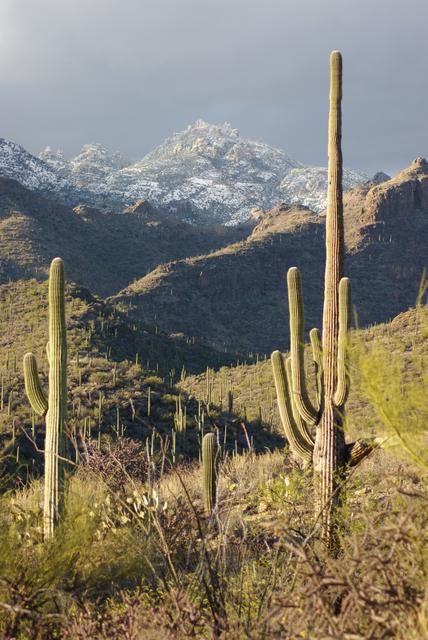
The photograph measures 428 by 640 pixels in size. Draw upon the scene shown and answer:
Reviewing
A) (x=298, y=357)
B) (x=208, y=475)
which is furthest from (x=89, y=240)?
(x=298, y=357)

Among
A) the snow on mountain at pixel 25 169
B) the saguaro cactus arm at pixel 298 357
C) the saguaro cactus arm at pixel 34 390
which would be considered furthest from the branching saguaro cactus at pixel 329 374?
the snow on mountain at pixel 25 169

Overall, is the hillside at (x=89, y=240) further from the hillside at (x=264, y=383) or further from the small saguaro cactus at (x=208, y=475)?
the small saguaro cactus at (x=208, y=475)

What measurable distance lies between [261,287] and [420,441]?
2787 inches

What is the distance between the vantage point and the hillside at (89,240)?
204ft

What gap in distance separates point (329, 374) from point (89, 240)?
8257 cm

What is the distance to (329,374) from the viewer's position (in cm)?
732

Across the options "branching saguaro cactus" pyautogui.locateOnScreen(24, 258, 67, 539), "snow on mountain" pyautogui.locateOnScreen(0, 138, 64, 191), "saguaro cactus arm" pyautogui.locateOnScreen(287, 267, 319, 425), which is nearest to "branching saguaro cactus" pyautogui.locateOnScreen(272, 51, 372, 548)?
"saguaro cactus arm" pyautogui.locateOnScreen(287, 267, 319, 425)

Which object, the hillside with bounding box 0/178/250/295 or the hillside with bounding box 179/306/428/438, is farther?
the hillside with bounding box 0/178/250/295

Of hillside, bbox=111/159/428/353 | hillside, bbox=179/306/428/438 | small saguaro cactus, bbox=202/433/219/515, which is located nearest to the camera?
small saguaro cactus, bbox=202/433/219/515

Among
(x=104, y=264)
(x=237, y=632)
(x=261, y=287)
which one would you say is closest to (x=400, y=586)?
(x=237, y=632)

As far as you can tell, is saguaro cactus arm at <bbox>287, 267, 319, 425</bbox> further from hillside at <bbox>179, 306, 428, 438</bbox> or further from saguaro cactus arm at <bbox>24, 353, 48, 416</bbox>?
hillside at <bbox>179, 306, 428, 438</bbox>

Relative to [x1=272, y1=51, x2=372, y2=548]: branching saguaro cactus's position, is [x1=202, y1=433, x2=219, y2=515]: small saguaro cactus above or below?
below

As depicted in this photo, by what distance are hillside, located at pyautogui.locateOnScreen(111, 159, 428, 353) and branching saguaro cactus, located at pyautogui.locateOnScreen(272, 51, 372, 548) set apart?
51090mm

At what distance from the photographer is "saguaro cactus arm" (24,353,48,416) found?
9.05m
